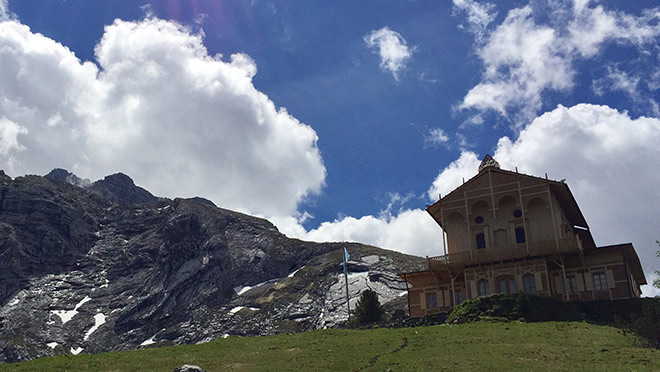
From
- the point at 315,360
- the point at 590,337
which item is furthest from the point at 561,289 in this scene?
the point at 315,360

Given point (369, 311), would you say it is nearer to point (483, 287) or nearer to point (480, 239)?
point (483, 287)

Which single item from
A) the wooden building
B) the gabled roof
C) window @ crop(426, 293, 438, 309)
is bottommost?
window @ crop(426, 293, 438, 309)

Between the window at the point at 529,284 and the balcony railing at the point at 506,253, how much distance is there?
207 centimetres

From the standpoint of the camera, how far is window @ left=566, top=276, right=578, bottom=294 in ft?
204

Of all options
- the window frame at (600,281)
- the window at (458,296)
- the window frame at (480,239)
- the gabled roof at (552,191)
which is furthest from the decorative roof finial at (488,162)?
the window frame at (600,281)

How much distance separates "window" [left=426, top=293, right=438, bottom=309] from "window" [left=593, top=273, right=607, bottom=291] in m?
16.3

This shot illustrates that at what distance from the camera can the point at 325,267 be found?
163875 mm

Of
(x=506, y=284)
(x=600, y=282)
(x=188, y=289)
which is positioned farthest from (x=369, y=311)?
(x=188, y=289)

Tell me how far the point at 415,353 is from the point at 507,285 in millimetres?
24388

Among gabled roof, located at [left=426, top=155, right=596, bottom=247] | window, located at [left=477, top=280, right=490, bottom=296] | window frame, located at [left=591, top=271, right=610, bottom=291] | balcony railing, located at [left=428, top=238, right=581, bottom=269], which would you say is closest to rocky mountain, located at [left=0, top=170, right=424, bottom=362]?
gabled roof, located at [left=426, top=155, right=596, bottom=247]

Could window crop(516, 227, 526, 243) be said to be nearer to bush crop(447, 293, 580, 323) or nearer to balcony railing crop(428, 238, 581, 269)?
balcony railing crop(428, 238, 581, 269)

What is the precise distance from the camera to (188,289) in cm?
16825

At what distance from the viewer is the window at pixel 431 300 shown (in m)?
69.9

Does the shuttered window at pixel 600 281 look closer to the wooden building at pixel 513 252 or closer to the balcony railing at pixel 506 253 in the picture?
the wooden building at pixel 513 252
